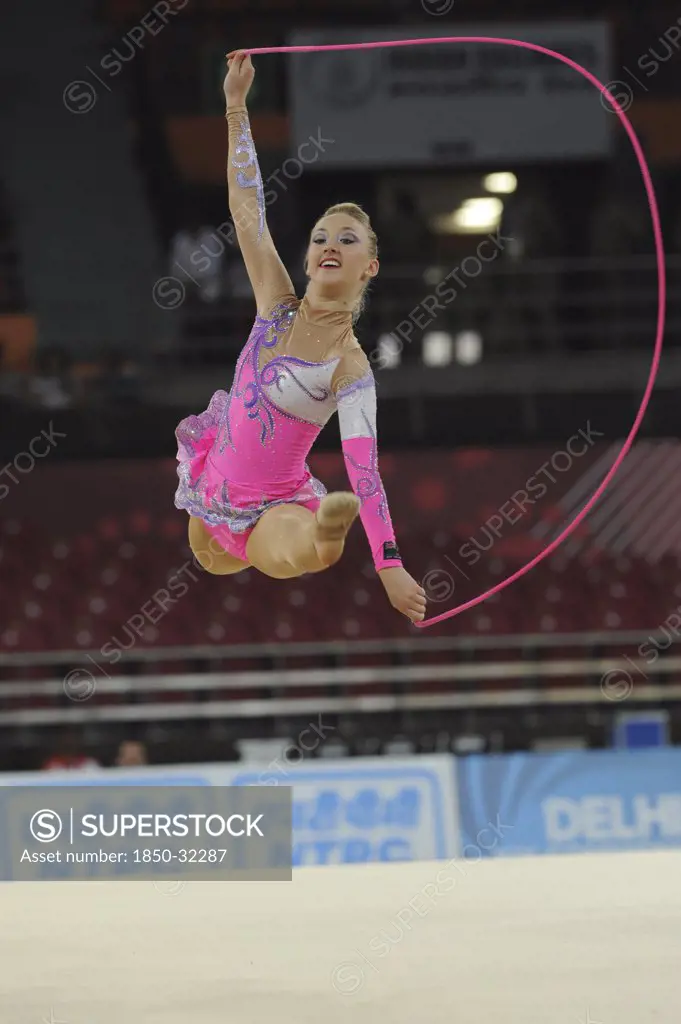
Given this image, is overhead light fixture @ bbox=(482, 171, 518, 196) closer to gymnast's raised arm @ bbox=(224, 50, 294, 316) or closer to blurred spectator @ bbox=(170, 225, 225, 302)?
blurred spectator @ bbox=(170, 225, 225, 302)

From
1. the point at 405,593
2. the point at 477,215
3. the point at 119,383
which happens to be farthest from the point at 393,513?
the point at 405,593

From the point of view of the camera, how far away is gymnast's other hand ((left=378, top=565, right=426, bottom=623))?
9.73 ft

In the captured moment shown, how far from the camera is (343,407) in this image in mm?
3123

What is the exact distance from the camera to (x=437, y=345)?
363 inches

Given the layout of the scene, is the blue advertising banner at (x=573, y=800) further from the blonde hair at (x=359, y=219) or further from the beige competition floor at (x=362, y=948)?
the blonde hair at (x=359, y=219)

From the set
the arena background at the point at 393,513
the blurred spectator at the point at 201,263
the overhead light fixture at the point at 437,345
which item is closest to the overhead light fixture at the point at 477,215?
the arena background at the point at 393,513

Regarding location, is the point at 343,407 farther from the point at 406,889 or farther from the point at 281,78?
the point at 281,78

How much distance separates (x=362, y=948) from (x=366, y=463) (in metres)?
1.21

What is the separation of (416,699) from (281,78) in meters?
5.31

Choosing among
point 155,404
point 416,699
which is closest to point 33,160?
point 155,404

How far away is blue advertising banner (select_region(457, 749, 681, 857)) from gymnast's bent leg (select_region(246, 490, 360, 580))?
279cm

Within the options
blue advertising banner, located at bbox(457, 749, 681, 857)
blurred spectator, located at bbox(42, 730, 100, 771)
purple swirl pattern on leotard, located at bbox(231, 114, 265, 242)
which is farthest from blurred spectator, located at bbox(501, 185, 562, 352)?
purple swirl pattern on leotard, located at bbox(231, 114, 265, 242)

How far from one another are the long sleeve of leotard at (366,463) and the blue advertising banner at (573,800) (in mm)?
2935

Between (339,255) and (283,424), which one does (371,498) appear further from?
(339,255)
